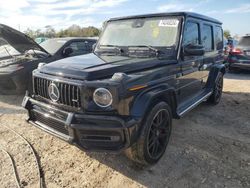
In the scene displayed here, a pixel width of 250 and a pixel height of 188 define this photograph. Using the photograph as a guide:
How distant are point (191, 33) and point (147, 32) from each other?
0.83 metres

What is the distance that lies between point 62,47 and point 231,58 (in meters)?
7.08

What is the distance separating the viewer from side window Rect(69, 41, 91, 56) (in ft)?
24.7

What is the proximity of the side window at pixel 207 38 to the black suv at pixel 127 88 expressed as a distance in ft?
0.53

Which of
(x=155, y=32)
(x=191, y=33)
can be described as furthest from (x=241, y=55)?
(x=155, y=32)

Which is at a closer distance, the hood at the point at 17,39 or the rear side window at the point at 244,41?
the hood at the point at 17,39

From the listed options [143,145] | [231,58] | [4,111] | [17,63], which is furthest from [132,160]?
[231,58]

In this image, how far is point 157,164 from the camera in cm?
343

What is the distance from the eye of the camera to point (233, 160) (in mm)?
3541

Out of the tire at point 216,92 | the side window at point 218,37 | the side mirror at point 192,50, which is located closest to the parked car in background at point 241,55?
the side window at point 218,37

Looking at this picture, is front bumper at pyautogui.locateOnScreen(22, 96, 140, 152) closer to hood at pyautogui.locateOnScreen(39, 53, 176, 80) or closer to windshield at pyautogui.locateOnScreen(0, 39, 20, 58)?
hood at pyautogui.locateOnScreen(39, 53, 176, 80)

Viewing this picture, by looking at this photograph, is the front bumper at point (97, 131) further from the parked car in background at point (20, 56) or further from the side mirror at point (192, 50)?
the parked car in background at point (20, 56)

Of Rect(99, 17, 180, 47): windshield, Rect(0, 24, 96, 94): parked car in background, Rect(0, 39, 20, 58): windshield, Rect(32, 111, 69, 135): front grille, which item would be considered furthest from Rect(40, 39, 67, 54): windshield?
Rect(32, 111, 69, 135): front grille

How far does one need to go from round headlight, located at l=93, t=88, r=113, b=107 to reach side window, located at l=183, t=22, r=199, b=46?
1832 millimetres

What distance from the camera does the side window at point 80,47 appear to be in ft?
24.7
